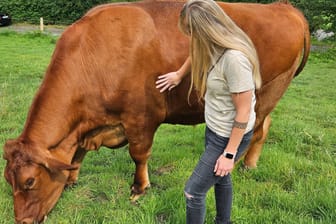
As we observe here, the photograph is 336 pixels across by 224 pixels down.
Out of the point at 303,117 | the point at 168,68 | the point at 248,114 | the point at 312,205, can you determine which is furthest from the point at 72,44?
the point at 303,117

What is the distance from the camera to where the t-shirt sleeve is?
2.77 metres

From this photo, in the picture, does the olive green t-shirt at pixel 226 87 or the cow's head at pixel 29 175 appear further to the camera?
the cow's head at pixel 29 175

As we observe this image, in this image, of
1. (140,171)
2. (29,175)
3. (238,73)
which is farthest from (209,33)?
(140,171)

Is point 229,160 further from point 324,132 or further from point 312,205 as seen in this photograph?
point 324,132

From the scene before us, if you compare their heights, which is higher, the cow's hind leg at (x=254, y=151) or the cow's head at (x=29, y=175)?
the cow's head at (x=29, y=175)

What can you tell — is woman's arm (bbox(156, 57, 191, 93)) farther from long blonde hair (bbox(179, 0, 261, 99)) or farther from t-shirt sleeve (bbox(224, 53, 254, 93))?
t-shirt sleeve (bbox(224, 53, 254, 93))

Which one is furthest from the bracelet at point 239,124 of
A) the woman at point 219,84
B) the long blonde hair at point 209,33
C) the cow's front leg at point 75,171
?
the cow's front leg at point 75,171

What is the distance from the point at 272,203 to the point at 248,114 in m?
1.55

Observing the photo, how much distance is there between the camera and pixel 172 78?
385 cm

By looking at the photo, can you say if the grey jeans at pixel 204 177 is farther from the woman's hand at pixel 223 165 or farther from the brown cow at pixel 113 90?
the brown cow at pixel 113 90

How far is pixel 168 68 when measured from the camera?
4281 mm

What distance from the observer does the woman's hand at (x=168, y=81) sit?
3846 mm

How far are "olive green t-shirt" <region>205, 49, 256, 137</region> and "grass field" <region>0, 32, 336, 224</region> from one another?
1.12 meters

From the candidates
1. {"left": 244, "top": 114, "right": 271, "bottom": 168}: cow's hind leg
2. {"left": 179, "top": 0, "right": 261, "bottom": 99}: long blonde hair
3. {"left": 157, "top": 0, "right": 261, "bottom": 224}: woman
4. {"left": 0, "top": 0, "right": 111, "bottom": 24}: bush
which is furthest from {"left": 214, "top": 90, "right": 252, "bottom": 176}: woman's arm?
{"left": 0, "top": 0, "right": 111, "bottom": 24}: bush
